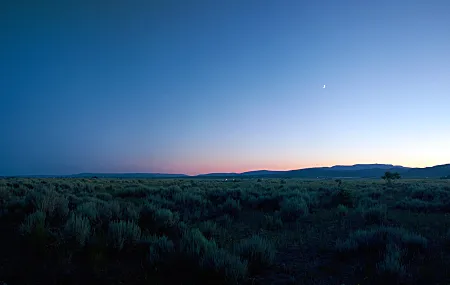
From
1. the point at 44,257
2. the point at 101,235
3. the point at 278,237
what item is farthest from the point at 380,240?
the point at 44,257

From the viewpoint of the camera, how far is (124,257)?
23.0 ft

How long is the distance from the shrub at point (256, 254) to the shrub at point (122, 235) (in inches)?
103

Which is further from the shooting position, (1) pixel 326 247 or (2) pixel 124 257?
(1) pixel 326 247

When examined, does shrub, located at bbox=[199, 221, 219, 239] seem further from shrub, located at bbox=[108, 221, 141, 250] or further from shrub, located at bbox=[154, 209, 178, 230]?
shrub, located at bbox=[108, 221, 141, 250]

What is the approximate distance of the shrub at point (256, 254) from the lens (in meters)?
6.79

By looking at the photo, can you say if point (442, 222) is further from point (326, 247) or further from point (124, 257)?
point (124, 257)

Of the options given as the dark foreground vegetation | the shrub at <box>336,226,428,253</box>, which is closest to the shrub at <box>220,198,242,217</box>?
the dark foreground vegetation

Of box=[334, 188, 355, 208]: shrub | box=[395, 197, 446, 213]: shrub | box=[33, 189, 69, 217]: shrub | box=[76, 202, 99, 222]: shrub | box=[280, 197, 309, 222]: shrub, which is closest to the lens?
box=[76, 202, 99, 222]: shrub

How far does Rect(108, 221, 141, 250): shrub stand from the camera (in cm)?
724

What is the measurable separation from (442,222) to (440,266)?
6417 mm

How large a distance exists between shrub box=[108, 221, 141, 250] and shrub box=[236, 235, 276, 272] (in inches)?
103

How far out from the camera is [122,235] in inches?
298

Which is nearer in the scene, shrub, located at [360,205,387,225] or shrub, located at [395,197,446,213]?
shrub, located at [360,205,387,225]

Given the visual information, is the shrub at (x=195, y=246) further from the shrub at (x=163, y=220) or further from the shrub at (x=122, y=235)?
the shrub at (x=163, y=220)
